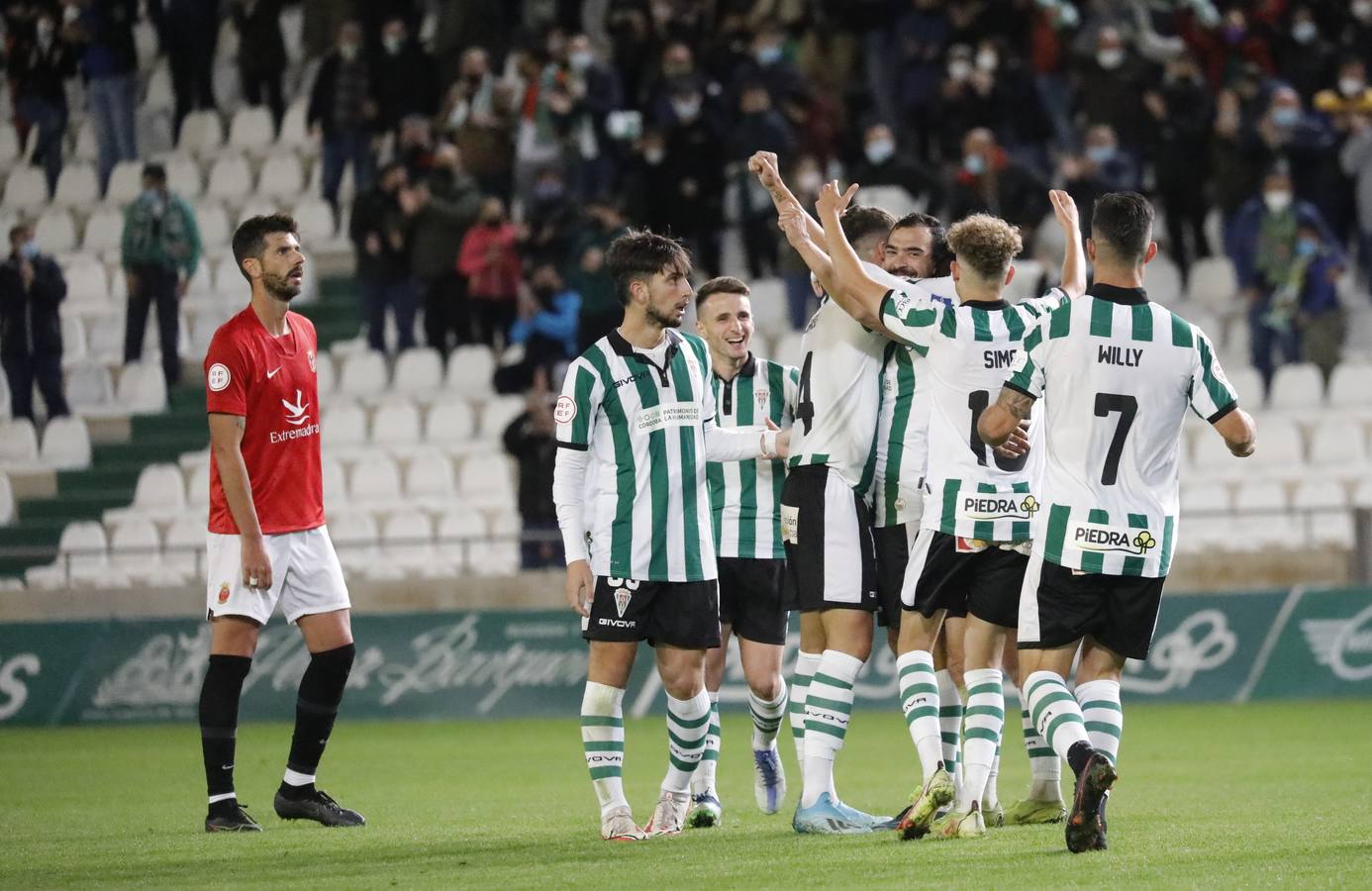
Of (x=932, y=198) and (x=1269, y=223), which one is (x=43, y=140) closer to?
(x=932, y=198)

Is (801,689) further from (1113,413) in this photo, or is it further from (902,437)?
(1113,413)

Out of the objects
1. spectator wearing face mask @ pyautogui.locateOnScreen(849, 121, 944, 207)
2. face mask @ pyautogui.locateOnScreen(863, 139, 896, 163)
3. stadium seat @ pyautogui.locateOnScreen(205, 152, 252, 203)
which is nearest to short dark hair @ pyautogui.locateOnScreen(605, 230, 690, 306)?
spectator wearing face mask @ pyautogui.locateOnScreen(849, 121, 944, 207)

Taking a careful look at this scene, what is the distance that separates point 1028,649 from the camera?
24.7 feet

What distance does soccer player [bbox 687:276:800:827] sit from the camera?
9266 millimetres

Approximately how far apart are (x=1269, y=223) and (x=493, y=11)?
30.7 feet

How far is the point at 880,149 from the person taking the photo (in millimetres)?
20062

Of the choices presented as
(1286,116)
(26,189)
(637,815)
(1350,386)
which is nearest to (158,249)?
(26,189)

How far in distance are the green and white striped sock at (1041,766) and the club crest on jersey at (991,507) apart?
849 mm

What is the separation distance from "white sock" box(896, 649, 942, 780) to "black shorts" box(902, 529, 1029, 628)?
0.20 metres

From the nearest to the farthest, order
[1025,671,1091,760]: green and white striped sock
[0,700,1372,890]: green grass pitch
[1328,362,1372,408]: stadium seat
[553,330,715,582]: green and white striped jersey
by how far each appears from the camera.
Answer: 1. [0,700,1372,890]: green grass pitch
2. [1025,671,1091,760]: green and white striped sock
3. [553,330,715,582]: green and white striped jersey
4. [1328,362,1372,408]: stadium seat

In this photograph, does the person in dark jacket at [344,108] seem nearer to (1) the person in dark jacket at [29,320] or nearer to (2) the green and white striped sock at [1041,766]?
(1) the person in dark jacket at [29,320]

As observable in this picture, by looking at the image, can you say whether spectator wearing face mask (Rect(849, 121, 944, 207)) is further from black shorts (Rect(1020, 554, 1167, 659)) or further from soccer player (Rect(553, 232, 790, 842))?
black shorts (Rect(1020, 554, 1167, 659))

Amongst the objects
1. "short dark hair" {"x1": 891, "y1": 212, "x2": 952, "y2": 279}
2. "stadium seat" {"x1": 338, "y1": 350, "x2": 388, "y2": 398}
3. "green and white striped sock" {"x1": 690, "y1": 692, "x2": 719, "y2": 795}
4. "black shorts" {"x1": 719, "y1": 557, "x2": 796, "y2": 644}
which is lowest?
"green and white striped sock" {"x1": 690, "y1": 692, "x2": 719, "y2": 795}

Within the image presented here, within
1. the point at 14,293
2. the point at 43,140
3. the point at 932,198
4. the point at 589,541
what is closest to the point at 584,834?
the point at 589,541
